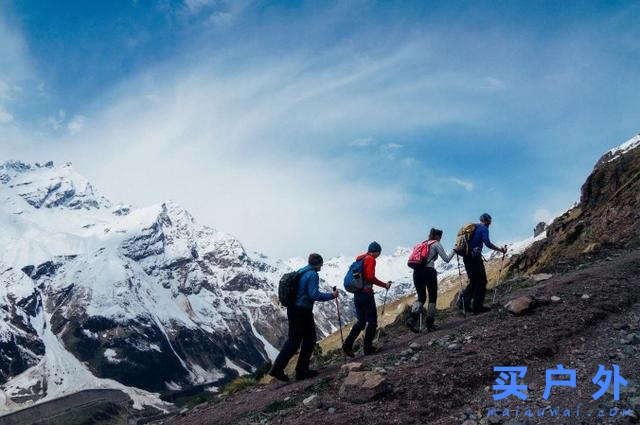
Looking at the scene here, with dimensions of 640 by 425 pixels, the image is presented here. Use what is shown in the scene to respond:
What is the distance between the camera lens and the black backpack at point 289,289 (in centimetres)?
1442

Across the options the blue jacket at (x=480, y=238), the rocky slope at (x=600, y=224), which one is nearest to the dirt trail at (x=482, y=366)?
the blue jacket at (x=480, y=238)

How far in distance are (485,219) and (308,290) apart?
7700 mm

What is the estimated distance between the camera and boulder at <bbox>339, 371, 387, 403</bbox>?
36.8 feet

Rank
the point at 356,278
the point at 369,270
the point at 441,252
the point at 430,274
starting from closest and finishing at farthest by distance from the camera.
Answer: the point at 369,270 < the point at 356,278 < the point at 441,252 < the point at 430,274

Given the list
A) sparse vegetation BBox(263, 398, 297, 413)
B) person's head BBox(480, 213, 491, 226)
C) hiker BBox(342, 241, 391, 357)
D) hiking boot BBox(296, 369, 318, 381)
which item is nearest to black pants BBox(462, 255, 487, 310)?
person's head BBox(480, 213, 491, 226)

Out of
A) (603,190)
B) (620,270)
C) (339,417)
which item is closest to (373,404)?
(339,417)

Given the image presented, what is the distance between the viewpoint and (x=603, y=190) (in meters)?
48.3

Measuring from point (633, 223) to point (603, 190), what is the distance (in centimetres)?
2004

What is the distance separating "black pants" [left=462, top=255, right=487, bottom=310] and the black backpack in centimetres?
667

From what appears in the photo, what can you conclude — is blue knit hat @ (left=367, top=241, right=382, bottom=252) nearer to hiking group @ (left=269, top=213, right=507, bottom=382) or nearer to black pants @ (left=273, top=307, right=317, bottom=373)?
hiking group @ (left=269, top=213, right=507, bottom=382)

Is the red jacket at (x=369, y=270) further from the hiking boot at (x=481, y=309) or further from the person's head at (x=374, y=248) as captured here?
the hiking boot at (x=481, y=309)

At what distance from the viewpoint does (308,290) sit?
1439cm

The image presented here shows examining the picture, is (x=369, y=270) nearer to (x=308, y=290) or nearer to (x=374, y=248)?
(x=374, y=248)

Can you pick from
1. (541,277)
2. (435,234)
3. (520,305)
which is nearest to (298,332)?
(435,234)
